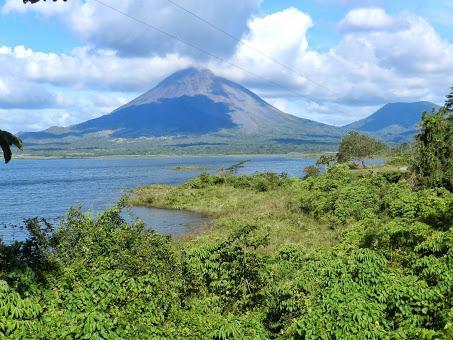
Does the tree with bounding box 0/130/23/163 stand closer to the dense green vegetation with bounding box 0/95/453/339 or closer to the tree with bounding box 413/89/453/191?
the dense green vegetation with bounding box 0/95/453/339

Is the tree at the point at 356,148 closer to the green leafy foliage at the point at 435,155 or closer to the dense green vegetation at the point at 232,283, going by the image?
the green leafy foliage at the point at 435,155

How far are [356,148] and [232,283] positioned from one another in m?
92.0

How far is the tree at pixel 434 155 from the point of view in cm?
3950

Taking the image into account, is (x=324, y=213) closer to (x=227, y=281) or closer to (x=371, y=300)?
(x=227, y=281)

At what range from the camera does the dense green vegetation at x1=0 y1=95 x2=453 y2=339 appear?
32.8 feet

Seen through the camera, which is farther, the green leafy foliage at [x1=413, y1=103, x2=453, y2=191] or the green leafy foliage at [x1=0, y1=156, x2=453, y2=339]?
the green leafy foliage at [x1=413, y1=103, x2=453, y2=191]

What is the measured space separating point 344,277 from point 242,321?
3.76 m

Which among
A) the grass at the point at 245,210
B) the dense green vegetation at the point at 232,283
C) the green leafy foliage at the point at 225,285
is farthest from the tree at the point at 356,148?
the green leafy foliage at the point at 225,285

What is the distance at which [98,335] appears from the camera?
7945 mm

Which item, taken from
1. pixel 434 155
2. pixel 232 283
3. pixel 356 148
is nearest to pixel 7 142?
pixel 232 283

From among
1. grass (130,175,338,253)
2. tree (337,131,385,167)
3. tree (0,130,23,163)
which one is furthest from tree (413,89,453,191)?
tree (337,131,385,167)

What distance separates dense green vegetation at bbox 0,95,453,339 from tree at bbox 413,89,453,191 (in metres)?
8.54

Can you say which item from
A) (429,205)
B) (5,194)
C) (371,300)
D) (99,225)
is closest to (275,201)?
(429,205)

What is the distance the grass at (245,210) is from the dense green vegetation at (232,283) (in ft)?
4.06
